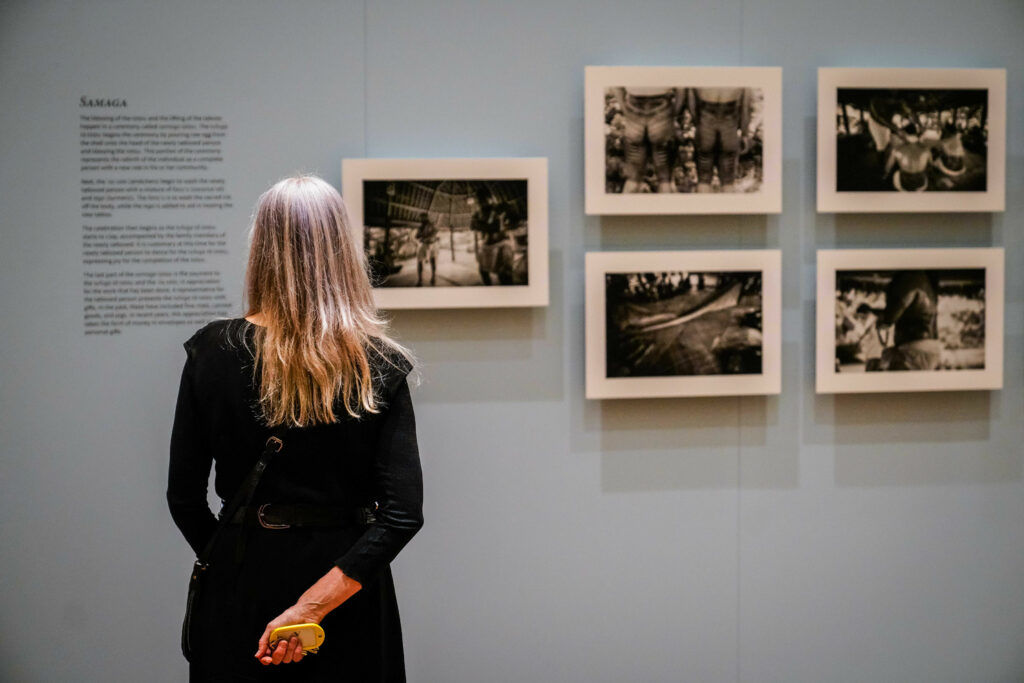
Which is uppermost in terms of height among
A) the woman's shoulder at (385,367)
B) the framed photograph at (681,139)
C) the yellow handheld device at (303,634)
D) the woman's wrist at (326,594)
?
the framed photograph at (681,139)

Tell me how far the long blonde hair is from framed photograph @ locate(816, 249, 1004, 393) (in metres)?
1.87

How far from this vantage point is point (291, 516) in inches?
69.6

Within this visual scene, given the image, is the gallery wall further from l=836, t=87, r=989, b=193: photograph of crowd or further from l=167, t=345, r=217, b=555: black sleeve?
l=167, t=345, r=217, b=555: black sleeve

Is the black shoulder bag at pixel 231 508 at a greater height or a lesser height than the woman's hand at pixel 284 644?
greater

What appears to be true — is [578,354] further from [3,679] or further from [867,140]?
[3,679]

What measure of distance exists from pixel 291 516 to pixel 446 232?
1.29 metres

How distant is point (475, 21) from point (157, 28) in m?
1.18

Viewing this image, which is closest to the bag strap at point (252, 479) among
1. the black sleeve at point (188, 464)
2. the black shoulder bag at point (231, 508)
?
the black shoulder bag at point (231, 508)

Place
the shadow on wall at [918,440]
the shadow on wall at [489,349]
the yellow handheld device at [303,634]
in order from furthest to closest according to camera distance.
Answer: the shadow on wall at [918,440] < the shadow on wall at [489,349] < the yellow handheld device at [303,634]

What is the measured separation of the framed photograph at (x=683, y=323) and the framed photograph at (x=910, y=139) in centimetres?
44

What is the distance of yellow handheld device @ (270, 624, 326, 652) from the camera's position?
1685 millimetres

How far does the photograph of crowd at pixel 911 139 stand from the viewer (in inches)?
112

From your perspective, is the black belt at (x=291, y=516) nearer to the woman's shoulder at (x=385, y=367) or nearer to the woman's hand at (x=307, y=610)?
the woman's hand at (x=307, y=610)

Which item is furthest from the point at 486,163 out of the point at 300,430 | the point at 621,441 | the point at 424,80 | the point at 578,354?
the point at 300,430
